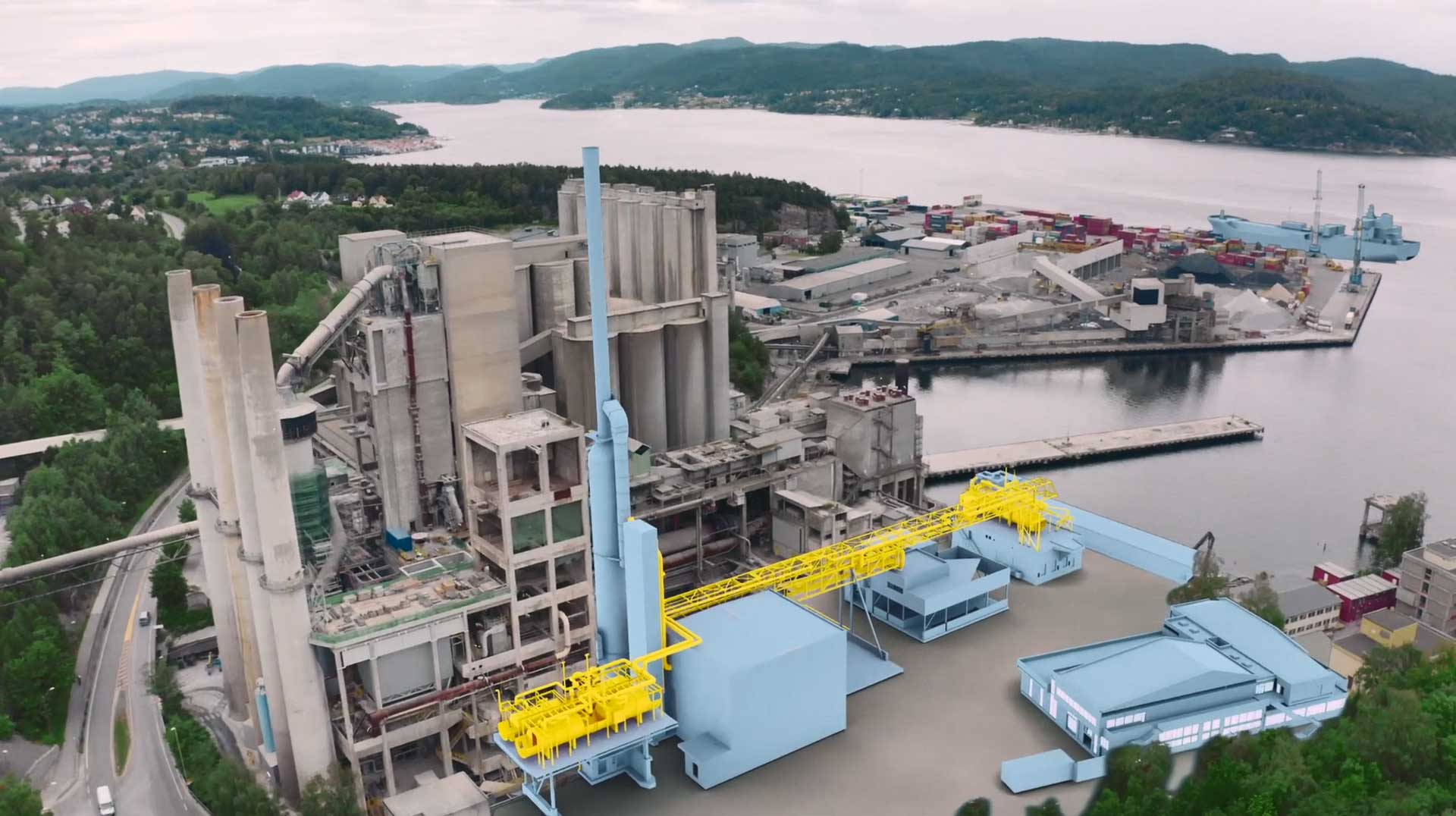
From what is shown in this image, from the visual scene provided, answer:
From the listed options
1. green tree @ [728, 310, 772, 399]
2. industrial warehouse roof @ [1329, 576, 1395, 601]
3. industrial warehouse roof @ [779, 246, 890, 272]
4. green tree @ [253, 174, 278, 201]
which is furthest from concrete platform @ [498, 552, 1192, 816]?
green tree @ [253, 174, 278, 201]

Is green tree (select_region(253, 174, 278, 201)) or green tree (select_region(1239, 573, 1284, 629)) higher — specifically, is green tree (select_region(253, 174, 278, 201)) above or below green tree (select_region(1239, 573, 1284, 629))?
above

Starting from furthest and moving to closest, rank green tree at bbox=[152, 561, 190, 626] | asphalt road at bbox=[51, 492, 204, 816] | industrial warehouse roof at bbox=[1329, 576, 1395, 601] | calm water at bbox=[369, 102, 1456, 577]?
calm water at bbox=[369, 102, 1456, 577] < industrial warehouse roof at bbox=[1329, 576, 1395, 601] < green tree at bbox=[152, 561, 190, 626] < asphalt road at bbox=[51, 492, 204, 816]

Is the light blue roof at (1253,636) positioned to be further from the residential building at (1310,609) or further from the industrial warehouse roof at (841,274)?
the industrial warehouse roof at (841,274)

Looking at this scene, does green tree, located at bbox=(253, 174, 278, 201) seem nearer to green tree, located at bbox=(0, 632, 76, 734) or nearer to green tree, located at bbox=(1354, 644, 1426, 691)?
green tree, located at bbox=(0, 632, 76, 734)

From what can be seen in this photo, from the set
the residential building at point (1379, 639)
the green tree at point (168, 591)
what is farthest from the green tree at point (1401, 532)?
the green tree at point (168, 591)

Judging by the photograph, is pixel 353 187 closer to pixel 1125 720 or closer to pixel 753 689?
pixel 753 689

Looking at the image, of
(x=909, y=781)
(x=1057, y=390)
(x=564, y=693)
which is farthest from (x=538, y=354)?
(x=1057, y=390)

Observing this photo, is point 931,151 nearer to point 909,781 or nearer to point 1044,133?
point 1044,133

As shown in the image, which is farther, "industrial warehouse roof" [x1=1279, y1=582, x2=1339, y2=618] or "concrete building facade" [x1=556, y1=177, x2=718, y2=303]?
"concrete building facade" [x1=556, y1=177, x2=718, y2=303]

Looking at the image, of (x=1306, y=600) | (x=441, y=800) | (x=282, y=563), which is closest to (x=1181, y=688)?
(x=1306, y=600)
